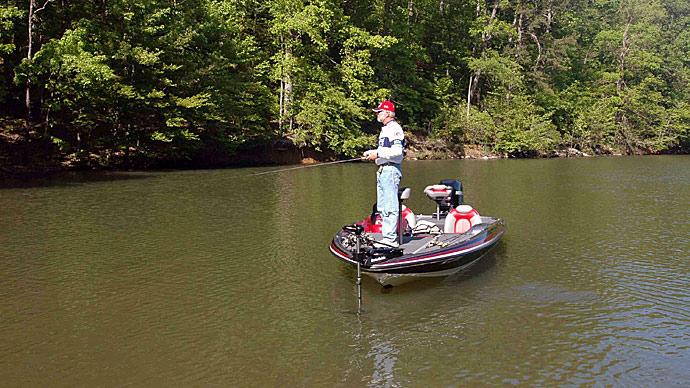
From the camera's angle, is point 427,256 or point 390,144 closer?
point 427,256

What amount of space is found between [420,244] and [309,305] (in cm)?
217

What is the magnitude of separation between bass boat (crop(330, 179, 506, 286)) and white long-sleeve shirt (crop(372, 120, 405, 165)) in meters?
0.78

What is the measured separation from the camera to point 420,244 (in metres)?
9.02

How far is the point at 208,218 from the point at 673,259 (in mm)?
10302

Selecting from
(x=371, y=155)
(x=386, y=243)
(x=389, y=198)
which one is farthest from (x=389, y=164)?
(x=386, y=243)

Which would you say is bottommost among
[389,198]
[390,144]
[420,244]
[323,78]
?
[420,244]

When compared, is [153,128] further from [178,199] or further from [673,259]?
[673,259]

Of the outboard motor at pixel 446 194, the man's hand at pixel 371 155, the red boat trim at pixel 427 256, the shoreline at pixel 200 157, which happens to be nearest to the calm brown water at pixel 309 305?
the red boat trim at pixel 427 256

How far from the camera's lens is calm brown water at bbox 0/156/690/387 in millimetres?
5820

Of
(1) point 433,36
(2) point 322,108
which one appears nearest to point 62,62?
(2) point 322,108

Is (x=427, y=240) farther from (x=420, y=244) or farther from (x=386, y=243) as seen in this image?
(x=386, y=243)

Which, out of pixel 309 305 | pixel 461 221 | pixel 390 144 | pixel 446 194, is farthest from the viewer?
pixel 446 194

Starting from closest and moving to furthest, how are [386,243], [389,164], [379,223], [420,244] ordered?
[389,164]
[386,243]
[420,244]
[379,223]

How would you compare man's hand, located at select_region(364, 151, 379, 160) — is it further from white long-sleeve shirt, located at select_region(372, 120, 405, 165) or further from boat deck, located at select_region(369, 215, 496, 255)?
boat deck, located at select_region(369, 215, 496, 255)
